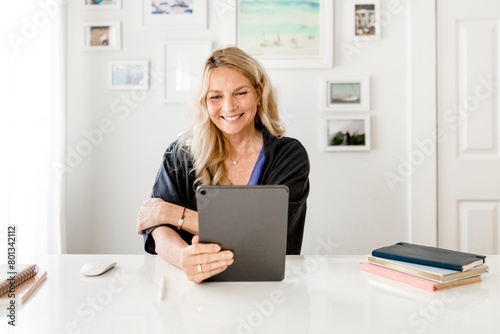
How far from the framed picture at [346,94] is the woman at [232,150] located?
0.82 m

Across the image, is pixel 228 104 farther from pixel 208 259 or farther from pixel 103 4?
pixel 103 4

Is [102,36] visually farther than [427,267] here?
Yes

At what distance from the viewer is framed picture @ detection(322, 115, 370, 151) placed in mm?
2770

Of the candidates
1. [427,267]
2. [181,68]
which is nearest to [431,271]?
[427,267]

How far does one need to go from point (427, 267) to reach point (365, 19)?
1879 millimetres

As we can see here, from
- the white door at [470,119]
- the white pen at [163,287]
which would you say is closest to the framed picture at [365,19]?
the white door at [470,119]

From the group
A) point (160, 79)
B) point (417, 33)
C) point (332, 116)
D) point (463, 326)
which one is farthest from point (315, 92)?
point (463, 326)

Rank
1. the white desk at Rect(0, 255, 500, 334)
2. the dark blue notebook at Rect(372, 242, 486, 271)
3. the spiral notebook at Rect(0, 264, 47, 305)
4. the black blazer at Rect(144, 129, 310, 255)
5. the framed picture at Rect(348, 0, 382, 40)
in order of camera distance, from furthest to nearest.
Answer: the framed picture at Rect(348, 0, 382, 40), the black blazer at Rect(144, 129, 310, 255), the dark blue notebook at Rect(372, 242, 486, 271), the spiral notebook at Rect(0, 264, 47, 305), the white desk at Rect(0, 255, 500, 334)

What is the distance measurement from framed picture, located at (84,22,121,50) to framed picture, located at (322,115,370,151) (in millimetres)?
1252

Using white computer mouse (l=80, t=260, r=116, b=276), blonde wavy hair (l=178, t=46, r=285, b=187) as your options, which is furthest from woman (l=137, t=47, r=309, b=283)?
white computer mouse (l=80, t=260, r=116, b=276)

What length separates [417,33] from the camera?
274 centimetres

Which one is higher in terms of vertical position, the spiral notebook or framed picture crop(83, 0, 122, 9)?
framed picture crop(83, 0, 122, 9)

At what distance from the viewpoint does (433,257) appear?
1259mm

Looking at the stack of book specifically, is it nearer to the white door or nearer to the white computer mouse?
the white computer mouse
